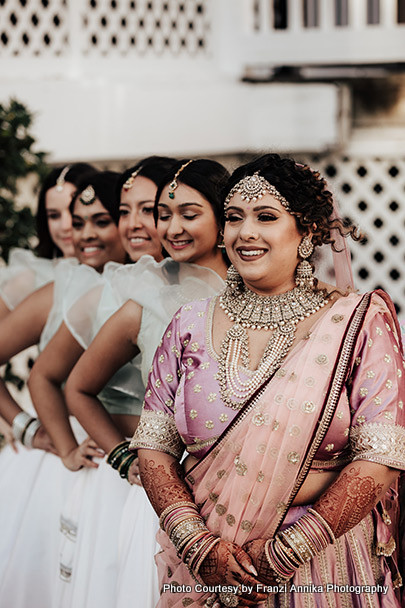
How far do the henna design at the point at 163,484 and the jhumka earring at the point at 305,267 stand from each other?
0.64 meters

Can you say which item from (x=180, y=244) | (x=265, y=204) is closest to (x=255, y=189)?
(x=265, y=204)

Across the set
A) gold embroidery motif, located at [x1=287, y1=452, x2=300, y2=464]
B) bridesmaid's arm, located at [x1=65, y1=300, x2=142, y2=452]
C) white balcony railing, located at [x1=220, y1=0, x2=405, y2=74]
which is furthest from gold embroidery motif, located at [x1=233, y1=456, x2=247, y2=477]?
white balcony railing, located at [x1=220, y1=0, x2=405, y2=74]

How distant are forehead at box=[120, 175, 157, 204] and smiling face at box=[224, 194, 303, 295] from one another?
42.9 inches

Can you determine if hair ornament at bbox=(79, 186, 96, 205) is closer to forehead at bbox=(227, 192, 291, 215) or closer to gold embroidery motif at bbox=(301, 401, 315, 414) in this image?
forehead at bbox=(227, 192, 291, 215)

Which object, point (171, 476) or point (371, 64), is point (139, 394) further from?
point (371, 64)

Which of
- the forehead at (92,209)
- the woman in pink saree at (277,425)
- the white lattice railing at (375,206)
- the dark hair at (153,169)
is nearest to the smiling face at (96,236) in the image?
the forehead at (92,209)

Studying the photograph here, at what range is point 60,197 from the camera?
171 inches

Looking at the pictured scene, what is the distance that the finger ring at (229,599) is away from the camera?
2287mm

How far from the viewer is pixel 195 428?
2.42 meters

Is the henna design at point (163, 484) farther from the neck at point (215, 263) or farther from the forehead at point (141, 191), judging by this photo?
the forehead at point (141, 191)

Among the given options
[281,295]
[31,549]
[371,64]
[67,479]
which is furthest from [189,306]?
[371,64]

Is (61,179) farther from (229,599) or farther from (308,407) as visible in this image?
(229,599)

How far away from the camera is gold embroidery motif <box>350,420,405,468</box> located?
220 centimetres

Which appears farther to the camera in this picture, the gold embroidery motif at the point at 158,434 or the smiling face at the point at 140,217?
the smiling face at the point at 140,217
